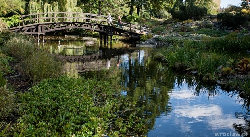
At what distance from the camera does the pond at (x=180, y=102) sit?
21.5ft

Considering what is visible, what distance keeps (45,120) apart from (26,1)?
28.6 meters

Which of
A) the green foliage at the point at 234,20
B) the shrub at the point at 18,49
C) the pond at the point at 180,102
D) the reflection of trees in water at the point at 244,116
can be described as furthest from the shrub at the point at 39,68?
the green foliage at the point at 234,20

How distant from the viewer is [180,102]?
28.8 ft

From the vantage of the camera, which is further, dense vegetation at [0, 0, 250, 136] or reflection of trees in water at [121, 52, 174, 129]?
reflection of trees in water at [121, 52, 174, 129]

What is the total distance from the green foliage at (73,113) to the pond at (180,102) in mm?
522

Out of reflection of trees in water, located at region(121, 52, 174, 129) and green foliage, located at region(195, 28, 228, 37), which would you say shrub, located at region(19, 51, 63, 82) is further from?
green foliage, located at region(195, 28, 228, 37)

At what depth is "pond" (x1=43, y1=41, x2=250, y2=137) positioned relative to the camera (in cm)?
655

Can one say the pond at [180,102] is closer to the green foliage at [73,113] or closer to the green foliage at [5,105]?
the green foliage at [73,113]

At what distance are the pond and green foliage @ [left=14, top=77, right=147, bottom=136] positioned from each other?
0.52 metres

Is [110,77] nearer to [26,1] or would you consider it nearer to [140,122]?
[140,122]

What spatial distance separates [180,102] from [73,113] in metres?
3.78

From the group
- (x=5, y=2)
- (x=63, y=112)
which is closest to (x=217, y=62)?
(x=63, y=112)

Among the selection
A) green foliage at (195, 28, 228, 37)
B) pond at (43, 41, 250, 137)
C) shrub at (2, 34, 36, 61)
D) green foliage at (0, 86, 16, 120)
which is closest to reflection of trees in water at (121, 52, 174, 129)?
pond at (43, 41, 250, 137)

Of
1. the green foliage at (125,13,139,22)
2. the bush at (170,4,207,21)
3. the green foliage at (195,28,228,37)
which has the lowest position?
the green foliage at (195,28,228,37)
